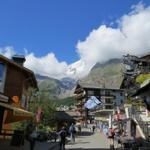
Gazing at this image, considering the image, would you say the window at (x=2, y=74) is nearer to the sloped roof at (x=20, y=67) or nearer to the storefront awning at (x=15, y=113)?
the sloped roof at (x=20, y=67)

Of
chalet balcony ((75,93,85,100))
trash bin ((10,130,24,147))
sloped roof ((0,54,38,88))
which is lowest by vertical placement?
trash bin ((10,130,24,147))

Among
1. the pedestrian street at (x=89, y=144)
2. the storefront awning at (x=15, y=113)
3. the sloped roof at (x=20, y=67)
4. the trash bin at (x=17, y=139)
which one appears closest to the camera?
the storefront awning at (x=15, y=113)

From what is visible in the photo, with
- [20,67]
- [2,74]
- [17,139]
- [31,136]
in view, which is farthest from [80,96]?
[17,139]

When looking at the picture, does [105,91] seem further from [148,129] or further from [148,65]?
[148,129]

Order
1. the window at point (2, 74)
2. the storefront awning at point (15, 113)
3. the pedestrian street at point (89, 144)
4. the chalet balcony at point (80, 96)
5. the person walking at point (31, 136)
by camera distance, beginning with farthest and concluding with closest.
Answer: the chalet balcony at point (80, 96)
the window at point (2, 74)
the pedestrian street at point (89, 144)
the person walking at point (31, 136)
the storefront awning at point (15, 113)

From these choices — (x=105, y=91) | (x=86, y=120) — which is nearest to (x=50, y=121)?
(x=86, y=120)

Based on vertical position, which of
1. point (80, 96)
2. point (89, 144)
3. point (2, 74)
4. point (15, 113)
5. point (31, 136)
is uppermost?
point (80, 96)

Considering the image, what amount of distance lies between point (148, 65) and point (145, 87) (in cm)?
4720

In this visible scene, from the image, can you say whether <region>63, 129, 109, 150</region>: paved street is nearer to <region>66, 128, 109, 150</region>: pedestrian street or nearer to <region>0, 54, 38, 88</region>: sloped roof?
<region>66, 128, 109, 150</region>: pedestrian street

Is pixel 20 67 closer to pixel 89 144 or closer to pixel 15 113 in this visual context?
pixel 89 144

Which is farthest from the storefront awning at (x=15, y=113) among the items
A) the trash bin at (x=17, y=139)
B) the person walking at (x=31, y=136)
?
the trash bin at (x=17, y=139)

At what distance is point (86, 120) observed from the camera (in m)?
128

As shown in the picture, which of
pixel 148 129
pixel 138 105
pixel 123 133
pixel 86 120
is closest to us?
pixel 148 129

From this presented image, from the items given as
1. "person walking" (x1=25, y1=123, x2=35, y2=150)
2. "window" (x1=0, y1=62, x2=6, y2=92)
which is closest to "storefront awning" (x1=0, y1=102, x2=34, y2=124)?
"person walking" (x1=25, y1=123, x2=35, y2=150)
